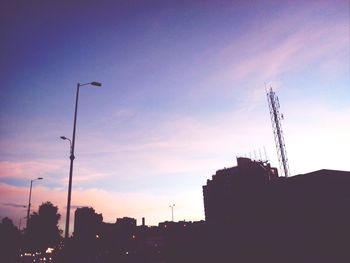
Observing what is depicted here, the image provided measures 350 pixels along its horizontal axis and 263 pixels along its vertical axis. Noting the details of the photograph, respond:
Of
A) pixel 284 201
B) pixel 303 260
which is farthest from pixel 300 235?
pixel 284 201

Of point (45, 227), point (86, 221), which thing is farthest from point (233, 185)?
point (86, 221)

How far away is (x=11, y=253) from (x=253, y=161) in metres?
65.2

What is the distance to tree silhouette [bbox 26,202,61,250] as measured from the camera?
87.9 metres

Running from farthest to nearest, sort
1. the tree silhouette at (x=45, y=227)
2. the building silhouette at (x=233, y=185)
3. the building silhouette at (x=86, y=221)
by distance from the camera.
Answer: the building silhouette at (x=86, y=221)
the tree silhouette at (x=45, y=227)
the building silhouette at (x=233, y=185)

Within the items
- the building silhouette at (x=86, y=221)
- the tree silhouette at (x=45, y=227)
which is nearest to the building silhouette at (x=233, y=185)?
the tree silhouette at (x=45, y=227)

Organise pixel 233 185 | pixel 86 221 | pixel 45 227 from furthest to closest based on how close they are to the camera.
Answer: pixel 86 221, pixel 233 185, pixel 45 227

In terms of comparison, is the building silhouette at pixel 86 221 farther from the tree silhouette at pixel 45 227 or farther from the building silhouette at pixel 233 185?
the building silhouette at pixel 233 185

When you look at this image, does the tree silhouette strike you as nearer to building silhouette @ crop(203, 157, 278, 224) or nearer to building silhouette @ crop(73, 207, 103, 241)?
building silhouette @ crop(203, 157, 278, 224)

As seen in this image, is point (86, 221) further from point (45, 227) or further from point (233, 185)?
point (233, 185)

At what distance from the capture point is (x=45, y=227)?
3536 inches

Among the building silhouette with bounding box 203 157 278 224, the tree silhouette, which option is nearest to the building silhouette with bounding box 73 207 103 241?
the tree silhouette

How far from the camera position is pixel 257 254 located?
37594 mm

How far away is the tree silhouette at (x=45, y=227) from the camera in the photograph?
3462 inches

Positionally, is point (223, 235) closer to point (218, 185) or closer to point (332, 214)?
point (332, 214)
